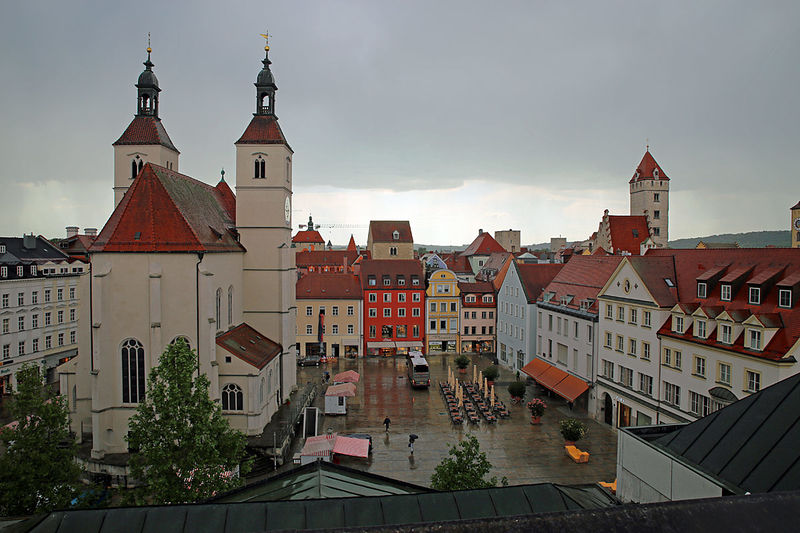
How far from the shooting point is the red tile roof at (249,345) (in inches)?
1126

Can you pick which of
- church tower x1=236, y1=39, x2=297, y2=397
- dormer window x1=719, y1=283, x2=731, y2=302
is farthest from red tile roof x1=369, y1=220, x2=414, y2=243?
dormer window x1=719, y1=283, x2=731, y2=302

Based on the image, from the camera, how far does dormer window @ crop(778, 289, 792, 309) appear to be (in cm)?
2191

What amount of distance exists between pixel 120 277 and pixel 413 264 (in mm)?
34840

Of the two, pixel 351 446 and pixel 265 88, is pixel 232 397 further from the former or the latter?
pixel 265 88

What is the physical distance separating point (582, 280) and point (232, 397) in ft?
89.4

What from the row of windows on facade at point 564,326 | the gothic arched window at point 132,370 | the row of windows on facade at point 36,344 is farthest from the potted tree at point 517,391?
the row of windows on facade at point 36,344

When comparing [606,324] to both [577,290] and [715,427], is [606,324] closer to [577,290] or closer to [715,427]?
[577,290]

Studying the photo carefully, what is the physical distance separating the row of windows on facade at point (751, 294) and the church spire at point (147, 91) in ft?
128

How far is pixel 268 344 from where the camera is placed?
112 feet

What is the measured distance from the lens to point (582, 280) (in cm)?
3844

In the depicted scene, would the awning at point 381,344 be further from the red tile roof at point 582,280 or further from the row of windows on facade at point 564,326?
the red tile roof at point 582,280

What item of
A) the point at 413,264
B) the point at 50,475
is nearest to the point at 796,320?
the point at 50,475

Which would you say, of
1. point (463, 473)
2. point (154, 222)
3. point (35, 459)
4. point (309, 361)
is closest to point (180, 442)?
point (35, 459)

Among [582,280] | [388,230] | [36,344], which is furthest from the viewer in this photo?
[388,230]
